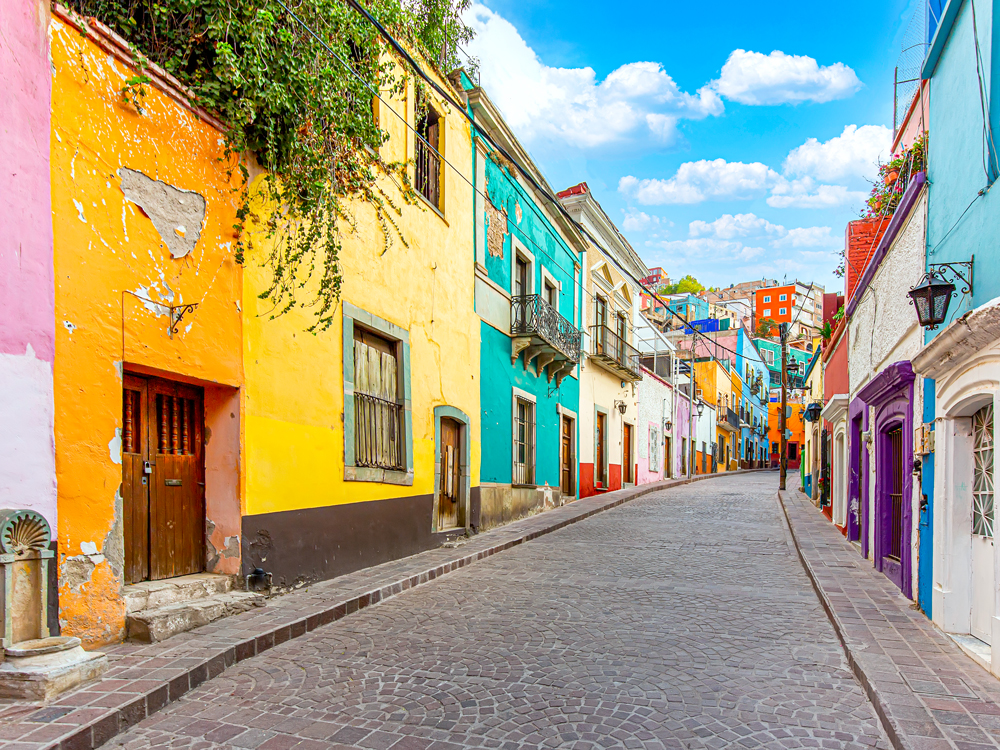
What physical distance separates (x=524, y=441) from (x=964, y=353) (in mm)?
9905

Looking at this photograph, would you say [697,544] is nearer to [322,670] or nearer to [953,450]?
[953,450]

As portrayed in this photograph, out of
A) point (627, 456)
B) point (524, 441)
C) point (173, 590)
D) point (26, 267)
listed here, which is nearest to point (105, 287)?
point (26, 267)

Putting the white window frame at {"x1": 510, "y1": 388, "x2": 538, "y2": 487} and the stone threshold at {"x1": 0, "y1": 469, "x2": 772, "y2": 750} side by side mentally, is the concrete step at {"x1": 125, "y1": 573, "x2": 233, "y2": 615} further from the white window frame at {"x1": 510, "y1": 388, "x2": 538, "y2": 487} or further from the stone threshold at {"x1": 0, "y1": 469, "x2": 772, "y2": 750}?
the white window frame at {"x1": 510, "y1": 388, "x2": 538, "y2": 487}

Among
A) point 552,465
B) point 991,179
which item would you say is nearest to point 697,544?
point 552,465

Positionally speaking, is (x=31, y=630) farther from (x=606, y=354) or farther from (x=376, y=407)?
(x=606, y=354)

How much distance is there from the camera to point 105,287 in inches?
191

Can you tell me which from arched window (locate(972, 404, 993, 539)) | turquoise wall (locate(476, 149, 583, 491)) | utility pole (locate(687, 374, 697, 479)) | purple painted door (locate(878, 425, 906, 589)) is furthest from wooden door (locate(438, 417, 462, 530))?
utility pole (locate(687, 374, 697, 479))

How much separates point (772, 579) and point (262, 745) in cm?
655

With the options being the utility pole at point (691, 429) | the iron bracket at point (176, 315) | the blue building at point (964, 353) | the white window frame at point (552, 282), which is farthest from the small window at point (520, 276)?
the utility pole at point (691, 429)

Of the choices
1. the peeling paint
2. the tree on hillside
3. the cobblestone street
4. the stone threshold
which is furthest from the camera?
the tree on hillside

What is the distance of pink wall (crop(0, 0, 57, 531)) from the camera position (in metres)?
4.12

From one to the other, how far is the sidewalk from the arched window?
97 centimetres

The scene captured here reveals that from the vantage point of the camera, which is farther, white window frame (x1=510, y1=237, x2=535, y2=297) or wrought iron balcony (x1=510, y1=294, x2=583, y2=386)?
A: white window frame (x1=510, y1=237, x2=535, y2=297)

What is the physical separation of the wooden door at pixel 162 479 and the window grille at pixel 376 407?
222 centimetres
